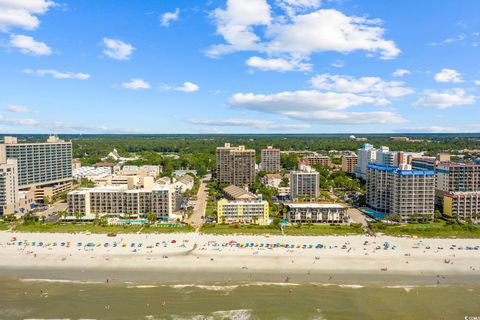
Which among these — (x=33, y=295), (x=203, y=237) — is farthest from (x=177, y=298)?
(x=203, y=237)

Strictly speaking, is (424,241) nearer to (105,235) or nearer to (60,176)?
(105,235)

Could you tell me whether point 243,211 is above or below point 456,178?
below

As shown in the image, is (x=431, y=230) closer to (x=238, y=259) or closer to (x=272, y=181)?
(x=238, y=259)

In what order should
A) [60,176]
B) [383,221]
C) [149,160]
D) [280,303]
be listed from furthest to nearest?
[149,160], [60,176], [383,221], [280,303]

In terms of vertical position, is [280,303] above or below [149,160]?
below

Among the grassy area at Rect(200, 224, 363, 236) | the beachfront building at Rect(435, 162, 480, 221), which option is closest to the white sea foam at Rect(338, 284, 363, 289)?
the grassy area at Rect(200, 224, 363, 236)

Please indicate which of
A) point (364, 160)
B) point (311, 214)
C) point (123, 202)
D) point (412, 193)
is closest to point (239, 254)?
point (311, 214)

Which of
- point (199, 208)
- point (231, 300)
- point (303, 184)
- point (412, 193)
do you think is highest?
point (412, 193)

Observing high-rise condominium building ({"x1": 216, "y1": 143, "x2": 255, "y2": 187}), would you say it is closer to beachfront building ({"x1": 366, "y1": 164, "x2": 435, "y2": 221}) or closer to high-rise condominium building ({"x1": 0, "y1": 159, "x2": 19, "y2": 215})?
beachfront building ({"x1": 366, "y1": 164, "x2": 435, "y2": 221})
